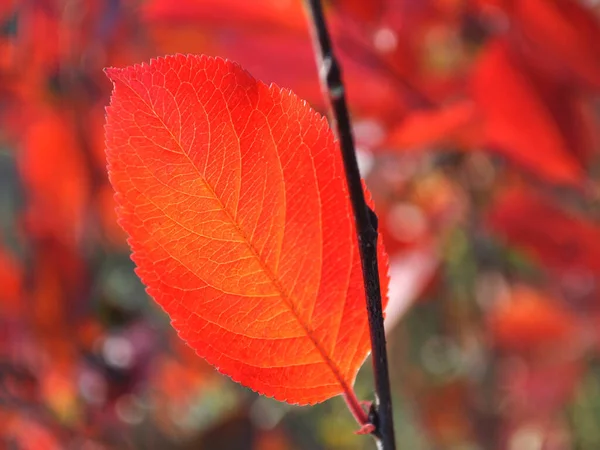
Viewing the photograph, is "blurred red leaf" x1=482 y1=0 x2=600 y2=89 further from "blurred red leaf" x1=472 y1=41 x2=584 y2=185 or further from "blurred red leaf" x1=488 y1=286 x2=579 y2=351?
"blurred red leaf" x1=488 y1=286 x2=579 y2=351

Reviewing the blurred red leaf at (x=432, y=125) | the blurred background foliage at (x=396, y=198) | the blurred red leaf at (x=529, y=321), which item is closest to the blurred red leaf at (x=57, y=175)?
the blurred background foliage at (x=396, y=198)

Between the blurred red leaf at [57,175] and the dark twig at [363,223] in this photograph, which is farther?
the blurred red leaf at [57,175]

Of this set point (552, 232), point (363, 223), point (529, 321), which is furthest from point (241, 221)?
point (529, 321)

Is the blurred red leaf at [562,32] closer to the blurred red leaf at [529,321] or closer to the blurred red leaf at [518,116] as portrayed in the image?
the blurred red leaf at [518,116]

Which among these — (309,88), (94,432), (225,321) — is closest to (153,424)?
Result: (94,432)

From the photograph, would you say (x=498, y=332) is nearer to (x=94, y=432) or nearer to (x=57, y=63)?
(x=94, y=432)

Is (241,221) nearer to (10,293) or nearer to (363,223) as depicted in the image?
(363,223)
